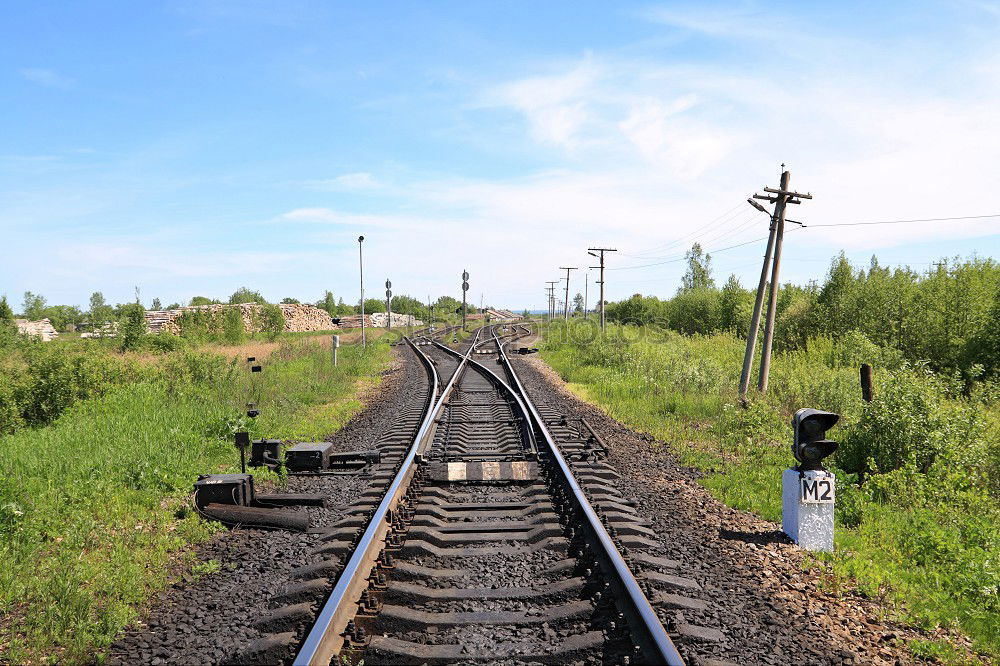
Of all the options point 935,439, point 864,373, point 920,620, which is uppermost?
point 864,373

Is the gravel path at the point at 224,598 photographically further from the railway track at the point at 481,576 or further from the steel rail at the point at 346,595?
the steel rail at the point at 346,595

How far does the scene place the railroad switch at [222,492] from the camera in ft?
20.3

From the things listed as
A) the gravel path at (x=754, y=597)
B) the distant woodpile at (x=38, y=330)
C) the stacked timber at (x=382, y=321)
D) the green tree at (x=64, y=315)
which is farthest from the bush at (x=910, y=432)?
the green tree at (x=64, y=315)

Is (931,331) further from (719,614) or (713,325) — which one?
(713,325)

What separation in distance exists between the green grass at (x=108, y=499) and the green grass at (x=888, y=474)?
5.20 metres

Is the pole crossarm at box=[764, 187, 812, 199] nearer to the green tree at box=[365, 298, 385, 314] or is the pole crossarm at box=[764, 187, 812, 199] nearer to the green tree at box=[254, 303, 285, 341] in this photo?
the green tree at box=[254, 303, 285, 341]

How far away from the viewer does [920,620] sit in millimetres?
4156

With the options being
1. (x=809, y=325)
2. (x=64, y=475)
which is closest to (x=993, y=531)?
(x=64, y=475)

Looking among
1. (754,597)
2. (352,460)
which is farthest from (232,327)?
(754,597)

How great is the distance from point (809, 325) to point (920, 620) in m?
25.7

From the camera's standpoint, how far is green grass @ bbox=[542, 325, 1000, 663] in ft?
15.1

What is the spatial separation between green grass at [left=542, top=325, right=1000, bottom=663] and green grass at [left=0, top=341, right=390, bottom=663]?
5205mm

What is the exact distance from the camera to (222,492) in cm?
621

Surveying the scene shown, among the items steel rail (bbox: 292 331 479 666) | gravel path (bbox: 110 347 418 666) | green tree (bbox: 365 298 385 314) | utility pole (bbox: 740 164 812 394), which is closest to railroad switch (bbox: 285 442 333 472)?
gravel path (bbox: 110 347 418 666)
